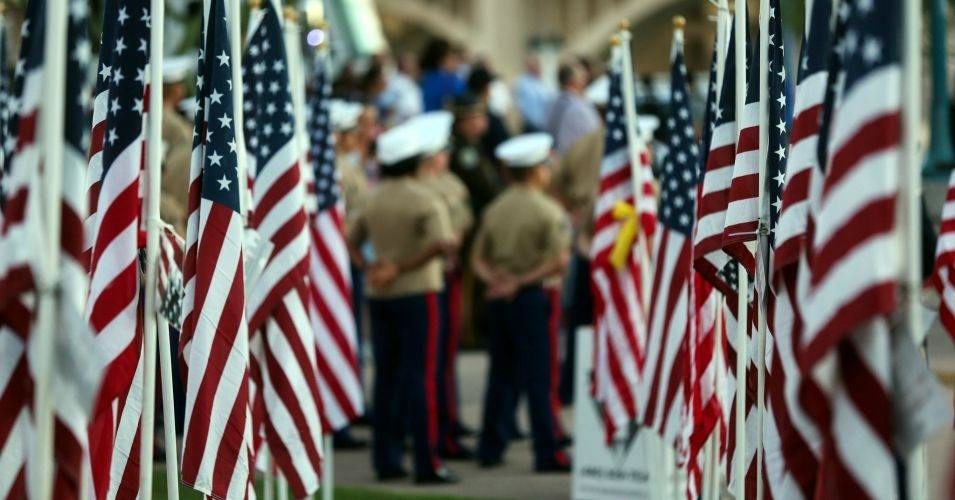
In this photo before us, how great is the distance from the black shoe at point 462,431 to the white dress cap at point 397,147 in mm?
2229

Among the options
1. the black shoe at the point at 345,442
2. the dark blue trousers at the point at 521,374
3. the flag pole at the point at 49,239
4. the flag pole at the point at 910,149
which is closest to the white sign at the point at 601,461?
the dark blue trousers at the point at 521,374

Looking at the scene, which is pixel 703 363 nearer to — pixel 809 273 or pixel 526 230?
pixel 809 273

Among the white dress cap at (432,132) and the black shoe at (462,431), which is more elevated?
the white dress cap at (432,132)

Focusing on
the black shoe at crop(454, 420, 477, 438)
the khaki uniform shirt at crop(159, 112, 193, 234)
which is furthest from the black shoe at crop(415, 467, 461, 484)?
the khaki uniform shirt at crop(159, 112, 193, 234)

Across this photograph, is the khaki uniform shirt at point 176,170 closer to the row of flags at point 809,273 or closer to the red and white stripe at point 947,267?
the row of flags at point 809,273

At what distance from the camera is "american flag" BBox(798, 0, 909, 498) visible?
4.95m

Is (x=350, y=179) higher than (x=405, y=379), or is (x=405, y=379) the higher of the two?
(x=350, y=179)

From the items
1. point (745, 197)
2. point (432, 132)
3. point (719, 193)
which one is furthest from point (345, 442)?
point (745, 197)

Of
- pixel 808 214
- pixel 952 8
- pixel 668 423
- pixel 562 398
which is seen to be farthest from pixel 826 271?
pixel 952 8

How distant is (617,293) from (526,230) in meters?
1.70

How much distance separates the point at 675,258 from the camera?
945cm

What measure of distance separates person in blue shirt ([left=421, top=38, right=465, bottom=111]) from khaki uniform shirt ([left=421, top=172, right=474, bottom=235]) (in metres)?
6.00

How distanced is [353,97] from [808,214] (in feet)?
40.9

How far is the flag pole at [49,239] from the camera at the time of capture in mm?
5172
